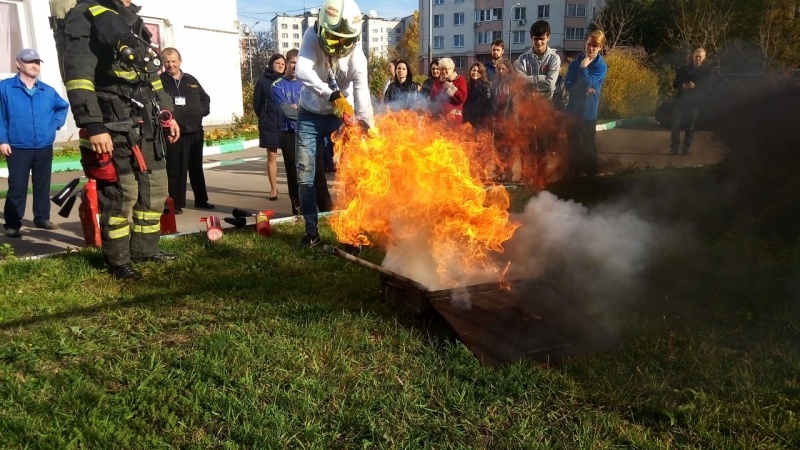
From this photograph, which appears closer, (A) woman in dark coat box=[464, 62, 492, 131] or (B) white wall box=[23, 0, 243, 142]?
(A) woman in dark coat box=[464, 62, 492, 131]

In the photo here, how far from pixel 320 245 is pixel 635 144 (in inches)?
405

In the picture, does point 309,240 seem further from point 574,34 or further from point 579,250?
point 574,34

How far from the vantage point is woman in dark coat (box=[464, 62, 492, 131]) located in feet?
28.8

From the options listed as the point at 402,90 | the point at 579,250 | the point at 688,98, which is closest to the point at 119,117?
the point at 579,250

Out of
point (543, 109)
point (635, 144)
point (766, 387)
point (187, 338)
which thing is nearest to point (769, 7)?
point (635, 144)

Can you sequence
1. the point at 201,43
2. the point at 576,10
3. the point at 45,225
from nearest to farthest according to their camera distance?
the point at 45,225 < the point at 201,43 < the point at 576,10

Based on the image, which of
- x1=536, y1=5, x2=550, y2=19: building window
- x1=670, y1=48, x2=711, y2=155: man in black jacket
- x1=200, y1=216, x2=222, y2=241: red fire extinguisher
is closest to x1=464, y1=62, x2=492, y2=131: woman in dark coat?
x1=670, y1=48, x2=711, y2=155: man in black jacket

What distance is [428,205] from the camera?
4.01 m

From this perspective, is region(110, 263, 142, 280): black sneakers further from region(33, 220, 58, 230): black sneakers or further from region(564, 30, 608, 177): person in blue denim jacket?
region(564, 30, 608, 177): person in blue denim jacket

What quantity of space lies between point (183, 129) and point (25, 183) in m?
2.06

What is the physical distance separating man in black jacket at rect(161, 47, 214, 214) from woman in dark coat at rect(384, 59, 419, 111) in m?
2.94

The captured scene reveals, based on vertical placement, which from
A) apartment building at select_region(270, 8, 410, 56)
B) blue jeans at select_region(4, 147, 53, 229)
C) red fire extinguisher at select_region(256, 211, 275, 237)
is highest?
apartment building at select_region(270, 8, 410, 56)

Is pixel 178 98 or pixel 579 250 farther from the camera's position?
pixel 178 98

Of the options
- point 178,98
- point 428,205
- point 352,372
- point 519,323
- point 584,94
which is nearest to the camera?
point 352,372
